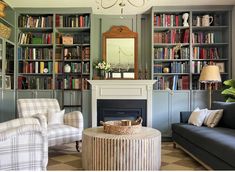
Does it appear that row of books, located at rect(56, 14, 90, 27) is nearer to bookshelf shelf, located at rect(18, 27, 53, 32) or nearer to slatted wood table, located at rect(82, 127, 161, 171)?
bookshelf shelf, located at rect(18, 27, 53, 32)

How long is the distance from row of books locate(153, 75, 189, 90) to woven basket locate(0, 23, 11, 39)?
301 centimetres

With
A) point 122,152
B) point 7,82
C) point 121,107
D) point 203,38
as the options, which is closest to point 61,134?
point 122,152

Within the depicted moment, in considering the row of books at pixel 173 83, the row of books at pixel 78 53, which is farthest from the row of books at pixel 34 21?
the row of books at pixel 173 83

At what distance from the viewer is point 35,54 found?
5363 mm

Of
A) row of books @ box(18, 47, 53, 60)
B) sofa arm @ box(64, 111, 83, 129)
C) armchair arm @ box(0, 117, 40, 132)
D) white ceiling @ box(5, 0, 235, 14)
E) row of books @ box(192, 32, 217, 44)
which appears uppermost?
white ceiling @ box(5, 0, 235, 14)

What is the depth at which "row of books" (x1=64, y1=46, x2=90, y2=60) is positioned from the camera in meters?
5.32

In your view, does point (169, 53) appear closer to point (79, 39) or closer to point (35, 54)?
point (79, 39)

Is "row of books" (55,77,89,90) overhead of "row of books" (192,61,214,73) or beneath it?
beneath

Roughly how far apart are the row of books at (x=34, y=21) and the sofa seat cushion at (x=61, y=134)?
Result: 232 centimetres

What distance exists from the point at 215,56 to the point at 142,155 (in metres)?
3.26

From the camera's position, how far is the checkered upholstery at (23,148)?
2.00 meters

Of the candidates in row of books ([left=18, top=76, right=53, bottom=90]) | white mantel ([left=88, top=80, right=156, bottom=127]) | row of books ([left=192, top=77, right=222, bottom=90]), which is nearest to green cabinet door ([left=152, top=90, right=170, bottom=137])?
white mantel ([left=88, top=80, right=156, bottom=127])

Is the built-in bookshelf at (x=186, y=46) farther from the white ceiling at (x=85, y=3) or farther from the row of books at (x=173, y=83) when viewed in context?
the white ceiling at (x=85, y=3)

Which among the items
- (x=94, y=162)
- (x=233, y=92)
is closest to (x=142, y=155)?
(x=94, y=162)
